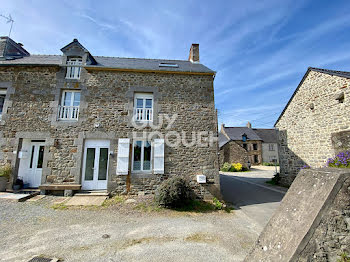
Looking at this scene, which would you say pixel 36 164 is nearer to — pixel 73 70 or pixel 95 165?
pixel 95 165

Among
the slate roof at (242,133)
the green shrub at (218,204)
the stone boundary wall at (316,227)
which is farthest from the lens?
the slate roof at (242,133)

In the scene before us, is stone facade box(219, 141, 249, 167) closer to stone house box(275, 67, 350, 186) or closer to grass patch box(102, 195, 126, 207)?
stone house box(275, 67, 350, 186)

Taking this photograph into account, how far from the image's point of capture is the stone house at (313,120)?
23.5 feet

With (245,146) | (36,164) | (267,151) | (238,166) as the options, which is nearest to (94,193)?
(36,164)

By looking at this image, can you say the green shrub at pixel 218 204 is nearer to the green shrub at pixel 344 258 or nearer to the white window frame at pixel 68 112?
the green shrub at pixel 344 258

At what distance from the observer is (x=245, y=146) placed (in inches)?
947

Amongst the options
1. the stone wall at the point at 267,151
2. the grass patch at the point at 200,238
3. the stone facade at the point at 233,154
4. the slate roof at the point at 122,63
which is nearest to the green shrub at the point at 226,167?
the stone facade at the point at 233,154

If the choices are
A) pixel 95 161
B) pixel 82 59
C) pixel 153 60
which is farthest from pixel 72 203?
pixel 153 60

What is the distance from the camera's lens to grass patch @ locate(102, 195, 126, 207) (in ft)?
18.1

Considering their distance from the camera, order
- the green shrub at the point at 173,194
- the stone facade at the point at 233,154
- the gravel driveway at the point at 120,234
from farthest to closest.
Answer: the stone facade at the point at 233,154, the green shrub at the point at 173,194, the gravel driveway at the point at 120,234

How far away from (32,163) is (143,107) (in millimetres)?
5578

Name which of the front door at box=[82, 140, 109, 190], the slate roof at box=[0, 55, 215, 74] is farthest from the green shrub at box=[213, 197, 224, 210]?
the slate roof at box=[0, 55, 215, 74]

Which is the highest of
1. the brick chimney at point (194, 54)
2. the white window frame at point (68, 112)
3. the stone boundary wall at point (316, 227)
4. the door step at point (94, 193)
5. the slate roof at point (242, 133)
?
the brick chimney at point (194, 54)

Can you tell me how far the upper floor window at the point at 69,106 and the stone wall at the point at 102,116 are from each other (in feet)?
0.83
